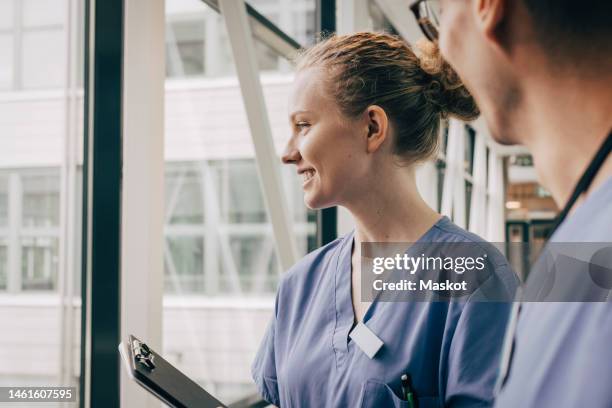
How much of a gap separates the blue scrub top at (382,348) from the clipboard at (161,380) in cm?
24

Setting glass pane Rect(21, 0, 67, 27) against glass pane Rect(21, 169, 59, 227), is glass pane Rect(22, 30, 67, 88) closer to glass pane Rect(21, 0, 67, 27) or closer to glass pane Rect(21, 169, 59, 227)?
glass pane Rect(21, 0, 67, 27)

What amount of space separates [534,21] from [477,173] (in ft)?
23.5

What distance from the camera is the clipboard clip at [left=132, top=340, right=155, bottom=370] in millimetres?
712

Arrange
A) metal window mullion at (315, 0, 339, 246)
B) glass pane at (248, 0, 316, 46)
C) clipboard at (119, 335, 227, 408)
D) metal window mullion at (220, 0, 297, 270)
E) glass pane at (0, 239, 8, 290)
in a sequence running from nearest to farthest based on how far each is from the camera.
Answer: clipboard at (119, 335, 227, 408) < glass pane at (0, 239, 8, 290) < metal window mullion at (220, 0, 297, 270) < glass pane at (248, 0, 316, 46) < metal window mullion at (315, 0, 339, 246)

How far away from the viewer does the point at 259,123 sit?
1.89m

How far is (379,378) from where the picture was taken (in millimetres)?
866

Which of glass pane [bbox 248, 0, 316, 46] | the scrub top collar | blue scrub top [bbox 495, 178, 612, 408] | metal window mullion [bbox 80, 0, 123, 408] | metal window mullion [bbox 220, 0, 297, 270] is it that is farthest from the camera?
glass pane [bbox 248, 0, 316, 46]

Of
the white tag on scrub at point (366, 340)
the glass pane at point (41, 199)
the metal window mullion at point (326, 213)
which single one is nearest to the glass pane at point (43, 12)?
the glass pane at point (41, 199)

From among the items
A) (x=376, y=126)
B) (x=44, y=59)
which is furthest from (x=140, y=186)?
(x=376, y=126)

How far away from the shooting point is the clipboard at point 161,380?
673 millimetres

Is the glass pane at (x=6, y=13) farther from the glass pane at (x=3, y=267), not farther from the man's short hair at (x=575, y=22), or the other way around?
the man's short hair at (x=575, y=22)

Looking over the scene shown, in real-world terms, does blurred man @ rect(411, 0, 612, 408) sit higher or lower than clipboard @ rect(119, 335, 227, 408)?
higher

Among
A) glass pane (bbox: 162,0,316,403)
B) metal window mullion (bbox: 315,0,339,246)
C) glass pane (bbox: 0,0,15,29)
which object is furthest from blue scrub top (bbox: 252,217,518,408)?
metal window mullion (bbox: 315,0,339,246)

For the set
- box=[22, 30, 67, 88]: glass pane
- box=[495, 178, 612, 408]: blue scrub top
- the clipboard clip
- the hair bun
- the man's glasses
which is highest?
box=[22, 30, 67, 88]: glass pane
